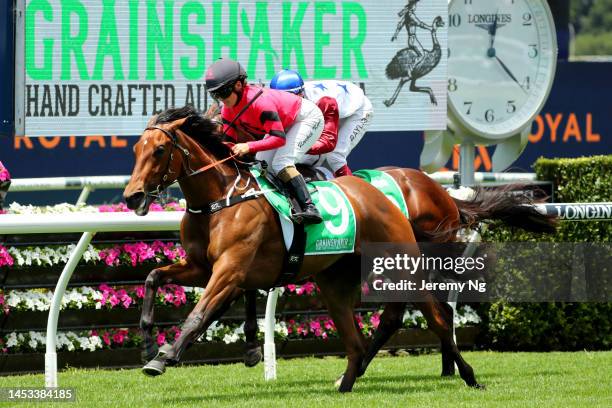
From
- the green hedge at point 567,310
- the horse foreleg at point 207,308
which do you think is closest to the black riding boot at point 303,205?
the horse foreleg at point 207,308

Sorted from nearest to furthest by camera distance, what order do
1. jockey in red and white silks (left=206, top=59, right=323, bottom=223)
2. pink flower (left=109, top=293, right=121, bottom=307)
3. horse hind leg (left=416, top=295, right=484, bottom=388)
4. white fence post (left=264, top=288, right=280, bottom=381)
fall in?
jockey in red and white silks (left=206, top=59, right=323, bottom=223) < horse hind leg (left=416, top=295, right=484, bottom=388) < white fence post (left=264, top=288, right=280, bottom=381) < pink flower (left=109, top=293, right=121, bottom=307)

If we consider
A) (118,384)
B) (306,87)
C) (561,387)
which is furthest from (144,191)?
(561,387)

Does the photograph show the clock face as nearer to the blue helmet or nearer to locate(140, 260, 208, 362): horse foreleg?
the blue helmet

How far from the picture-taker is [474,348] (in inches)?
364

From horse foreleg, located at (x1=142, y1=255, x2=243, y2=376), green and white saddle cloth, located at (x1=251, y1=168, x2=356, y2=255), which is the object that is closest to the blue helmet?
green and white saddle cloth, located at (x1=251, y1=168, x2=356, y2=255)

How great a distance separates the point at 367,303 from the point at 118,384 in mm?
2356

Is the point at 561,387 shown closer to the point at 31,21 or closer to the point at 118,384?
the point at 118,384

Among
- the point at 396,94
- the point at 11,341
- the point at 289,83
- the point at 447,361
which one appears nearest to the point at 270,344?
the point at 447,361

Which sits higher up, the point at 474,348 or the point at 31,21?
the point at 31,21

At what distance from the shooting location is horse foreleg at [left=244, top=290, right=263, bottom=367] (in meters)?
6.90

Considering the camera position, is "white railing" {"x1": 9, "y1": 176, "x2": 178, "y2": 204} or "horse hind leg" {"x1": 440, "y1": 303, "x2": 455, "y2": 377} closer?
"horse hind leg" {"x1": 440, "y1": 303, "x2": 455, "y2": 377}

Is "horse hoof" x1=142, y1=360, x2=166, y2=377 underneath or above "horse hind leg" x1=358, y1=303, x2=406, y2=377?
above

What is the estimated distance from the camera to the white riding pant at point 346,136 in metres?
7.85

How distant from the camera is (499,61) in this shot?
9.44 metres
